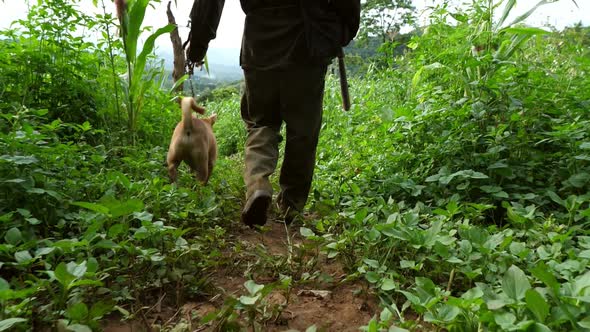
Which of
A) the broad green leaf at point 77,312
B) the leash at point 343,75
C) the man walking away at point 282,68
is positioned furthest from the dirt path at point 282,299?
the leash at point 343,75

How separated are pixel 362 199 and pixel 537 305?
174 cm

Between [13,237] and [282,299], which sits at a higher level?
[13,237]

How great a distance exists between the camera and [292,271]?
7.34 feet

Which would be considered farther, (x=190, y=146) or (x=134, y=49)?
(x=134, y=49)

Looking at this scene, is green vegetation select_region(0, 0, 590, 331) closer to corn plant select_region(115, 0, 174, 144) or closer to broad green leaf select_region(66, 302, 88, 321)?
broad green leaf select_region(66, 302, 88, 321)

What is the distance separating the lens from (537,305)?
1.37 meters

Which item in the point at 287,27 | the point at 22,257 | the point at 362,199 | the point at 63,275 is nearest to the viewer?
the point at 63,275

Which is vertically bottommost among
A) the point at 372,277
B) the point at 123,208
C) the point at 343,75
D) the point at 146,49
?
the point at 372,277

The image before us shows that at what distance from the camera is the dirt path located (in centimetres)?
169

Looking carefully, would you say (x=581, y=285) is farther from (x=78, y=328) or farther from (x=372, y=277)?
(x=78, y=328)

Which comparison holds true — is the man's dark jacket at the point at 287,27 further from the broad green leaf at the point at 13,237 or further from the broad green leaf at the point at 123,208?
the broad green leaf at the point at 13,237

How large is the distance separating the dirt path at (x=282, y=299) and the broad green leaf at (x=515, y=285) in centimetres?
59

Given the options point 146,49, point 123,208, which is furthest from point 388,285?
point 146,49

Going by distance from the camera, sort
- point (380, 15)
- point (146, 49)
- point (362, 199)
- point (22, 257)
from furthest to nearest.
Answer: point (380, 15), point (146, 49), point (362, 199), point (22, 257)
